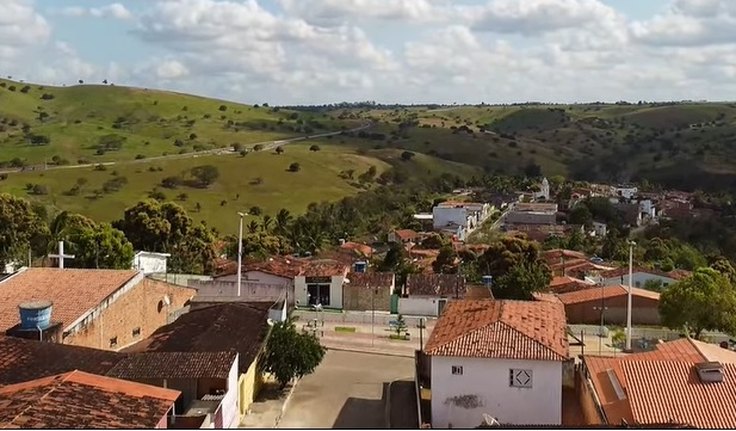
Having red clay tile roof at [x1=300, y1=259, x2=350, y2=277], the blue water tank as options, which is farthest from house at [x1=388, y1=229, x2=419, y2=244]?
the blue water tank

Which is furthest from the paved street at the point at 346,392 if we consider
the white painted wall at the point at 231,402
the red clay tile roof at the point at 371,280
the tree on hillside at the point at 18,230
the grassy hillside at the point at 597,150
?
the grassy hillside at the point at 597,150

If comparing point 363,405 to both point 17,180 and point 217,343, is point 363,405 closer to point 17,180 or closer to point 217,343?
point 217,343

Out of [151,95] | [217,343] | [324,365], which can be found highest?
[151,95]

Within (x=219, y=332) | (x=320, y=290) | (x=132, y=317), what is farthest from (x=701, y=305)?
(x=132, y=317)

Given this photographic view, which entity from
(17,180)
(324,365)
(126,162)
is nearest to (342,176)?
(126,162)

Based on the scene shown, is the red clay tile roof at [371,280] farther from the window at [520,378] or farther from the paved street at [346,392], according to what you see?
the window at [520,378]

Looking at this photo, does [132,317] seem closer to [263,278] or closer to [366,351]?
[366,351]
